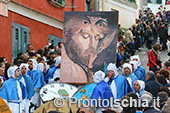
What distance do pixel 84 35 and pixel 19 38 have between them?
7016 millimetres

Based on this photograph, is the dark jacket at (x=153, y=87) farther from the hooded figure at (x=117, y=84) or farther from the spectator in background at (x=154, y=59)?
the spectator in background at (x=154, y=59)

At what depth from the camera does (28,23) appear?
74.8 ft

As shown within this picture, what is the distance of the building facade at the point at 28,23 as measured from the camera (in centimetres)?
2027

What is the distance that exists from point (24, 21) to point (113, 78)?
409 inches

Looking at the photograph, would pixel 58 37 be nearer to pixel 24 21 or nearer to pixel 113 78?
pixel 24 21

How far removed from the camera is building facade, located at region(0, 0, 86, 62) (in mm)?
20266

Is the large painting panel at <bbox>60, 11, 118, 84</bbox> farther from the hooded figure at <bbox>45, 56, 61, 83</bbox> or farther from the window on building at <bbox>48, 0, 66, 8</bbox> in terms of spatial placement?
the window on building at <bbox>48, 0, 66, 8</bbox>

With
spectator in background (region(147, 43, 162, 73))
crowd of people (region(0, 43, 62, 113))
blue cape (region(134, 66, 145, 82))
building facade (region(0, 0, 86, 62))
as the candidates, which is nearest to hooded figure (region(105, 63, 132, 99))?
crowd of people (region(0, 43, 62, 113))

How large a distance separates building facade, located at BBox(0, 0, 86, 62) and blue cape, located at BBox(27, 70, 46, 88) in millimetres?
4671

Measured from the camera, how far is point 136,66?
53.1 ft

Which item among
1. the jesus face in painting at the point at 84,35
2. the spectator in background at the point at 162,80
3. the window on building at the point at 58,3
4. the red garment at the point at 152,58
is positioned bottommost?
the spectator in background at the point at 162,80

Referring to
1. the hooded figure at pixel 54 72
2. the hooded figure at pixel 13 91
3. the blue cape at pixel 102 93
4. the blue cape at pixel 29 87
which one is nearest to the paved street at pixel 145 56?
the hooded figure at pixel 54 72

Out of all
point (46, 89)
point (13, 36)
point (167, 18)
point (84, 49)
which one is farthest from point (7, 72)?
point (167, 18)

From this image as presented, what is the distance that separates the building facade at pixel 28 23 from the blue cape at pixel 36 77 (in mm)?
4671
